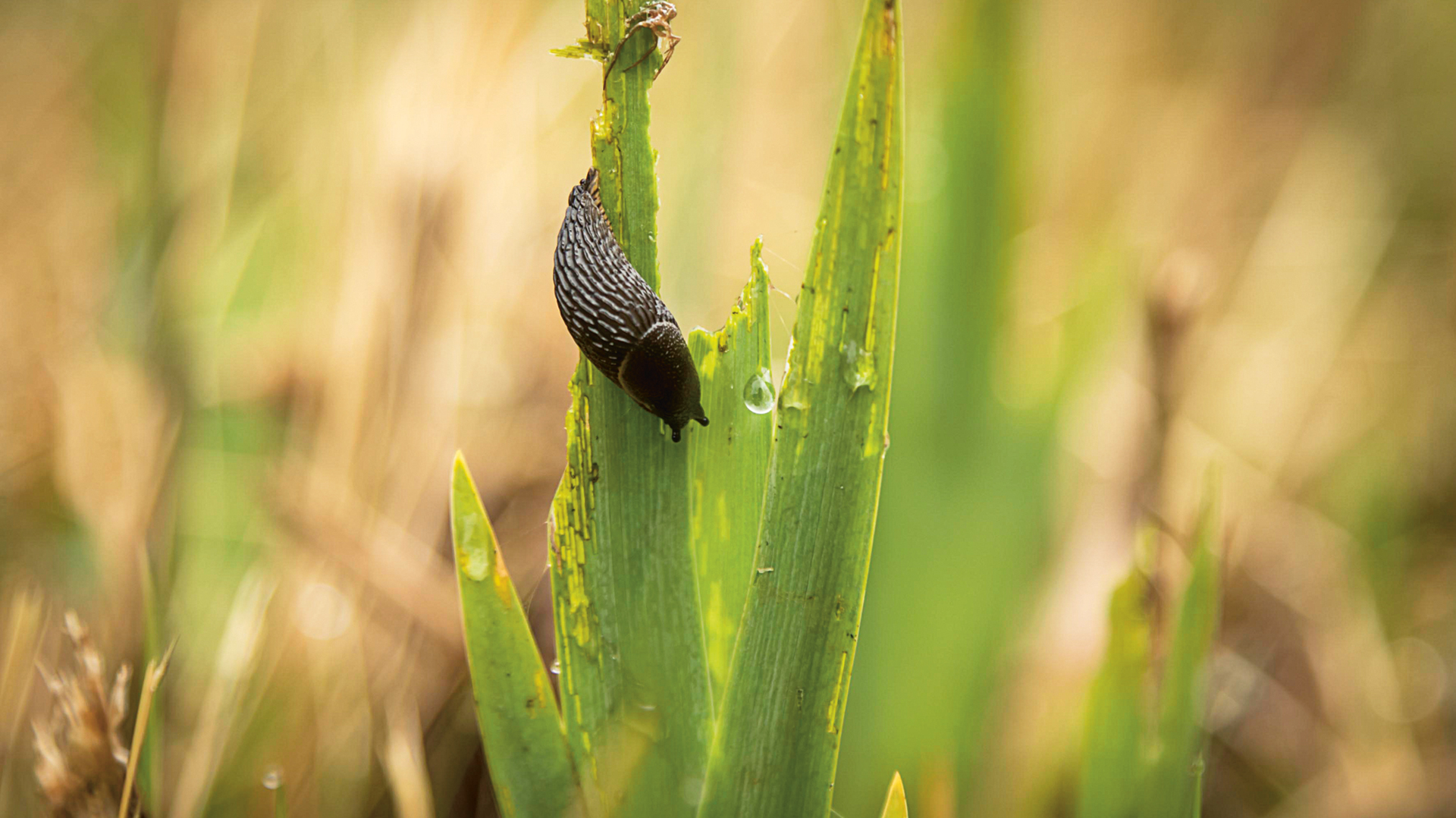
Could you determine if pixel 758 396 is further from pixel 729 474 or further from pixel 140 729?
pixel 140 729

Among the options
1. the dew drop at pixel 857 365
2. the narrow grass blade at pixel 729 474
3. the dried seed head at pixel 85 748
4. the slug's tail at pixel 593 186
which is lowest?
the dried seed head at pixel 85 748

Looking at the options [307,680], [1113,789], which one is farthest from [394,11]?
[1113,789]

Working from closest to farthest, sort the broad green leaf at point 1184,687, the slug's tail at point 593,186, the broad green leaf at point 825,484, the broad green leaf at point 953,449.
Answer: the broad green leaf at point 825,484 < the slug's tail at point 593,186 < the broad green leaf at point 1184,687 < the broad green leaf at point 953,449

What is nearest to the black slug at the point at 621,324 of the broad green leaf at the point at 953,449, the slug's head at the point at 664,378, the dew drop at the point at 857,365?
the slug's head at the point at 664,378

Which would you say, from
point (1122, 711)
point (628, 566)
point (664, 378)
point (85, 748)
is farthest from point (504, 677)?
point (1122, 711)

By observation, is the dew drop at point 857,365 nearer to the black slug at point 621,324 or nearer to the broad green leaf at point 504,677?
the black slug at point 621,324

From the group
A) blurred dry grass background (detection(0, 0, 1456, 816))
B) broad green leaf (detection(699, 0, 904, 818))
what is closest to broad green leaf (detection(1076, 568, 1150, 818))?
blurred dry grass background (detection(0, 0, 1456, 816))

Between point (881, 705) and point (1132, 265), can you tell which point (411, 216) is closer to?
point (881, 705)

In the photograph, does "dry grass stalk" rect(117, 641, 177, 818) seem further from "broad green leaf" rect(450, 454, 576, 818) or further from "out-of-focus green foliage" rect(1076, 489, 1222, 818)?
"out-of-focus green foliage" rect(1076, 489, 1222, 818)
